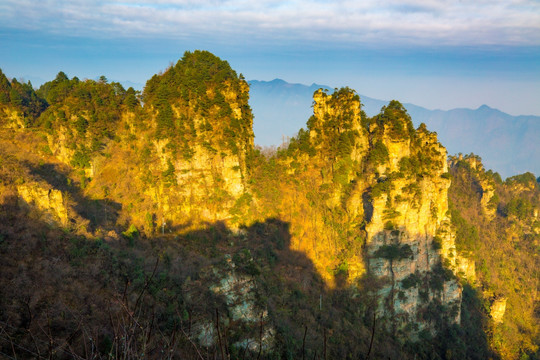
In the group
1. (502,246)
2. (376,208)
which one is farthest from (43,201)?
(502,246)

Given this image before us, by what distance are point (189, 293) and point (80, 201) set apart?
15.5 m

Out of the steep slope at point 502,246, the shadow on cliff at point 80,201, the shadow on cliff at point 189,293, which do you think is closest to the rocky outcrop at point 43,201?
the shadow on cliff at point 189,293

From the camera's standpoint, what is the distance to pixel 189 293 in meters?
23.3

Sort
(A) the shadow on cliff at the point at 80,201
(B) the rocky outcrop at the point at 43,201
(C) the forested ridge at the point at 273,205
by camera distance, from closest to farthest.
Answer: (B) the rocky outcrop at the point at 43,201 < (C) the forested ridge at the point at 273,205 < (A) the shadow on cliff at the point at 80,201

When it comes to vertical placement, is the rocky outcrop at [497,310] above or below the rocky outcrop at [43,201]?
below

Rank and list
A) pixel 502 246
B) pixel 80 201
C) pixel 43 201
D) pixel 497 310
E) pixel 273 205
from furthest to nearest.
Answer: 1. pixel 502 246
2. pixel 497 310
3. pixel 273 205
4. pixel 80 201
5. pixel 43 201

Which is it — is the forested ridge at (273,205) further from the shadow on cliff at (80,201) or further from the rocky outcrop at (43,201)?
the rocky outcrop at (43,201)

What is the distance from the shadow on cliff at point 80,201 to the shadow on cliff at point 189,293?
432 cm

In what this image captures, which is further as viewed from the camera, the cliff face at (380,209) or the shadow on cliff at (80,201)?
the cliff face at (380,209)

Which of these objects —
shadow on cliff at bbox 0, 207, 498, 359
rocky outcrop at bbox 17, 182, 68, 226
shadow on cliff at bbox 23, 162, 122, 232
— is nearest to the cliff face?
shadow on cliff at bbox 0, 207, 498, 359

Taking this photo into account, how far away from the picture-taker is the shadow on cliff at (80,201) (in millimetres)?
29109

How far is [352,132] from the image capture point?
3809cm

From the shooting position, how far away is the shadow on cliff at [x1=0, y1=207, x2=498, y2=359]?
14586mm

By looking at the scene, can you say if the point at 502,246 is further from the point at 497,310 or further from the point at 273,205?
the point at 273,205
